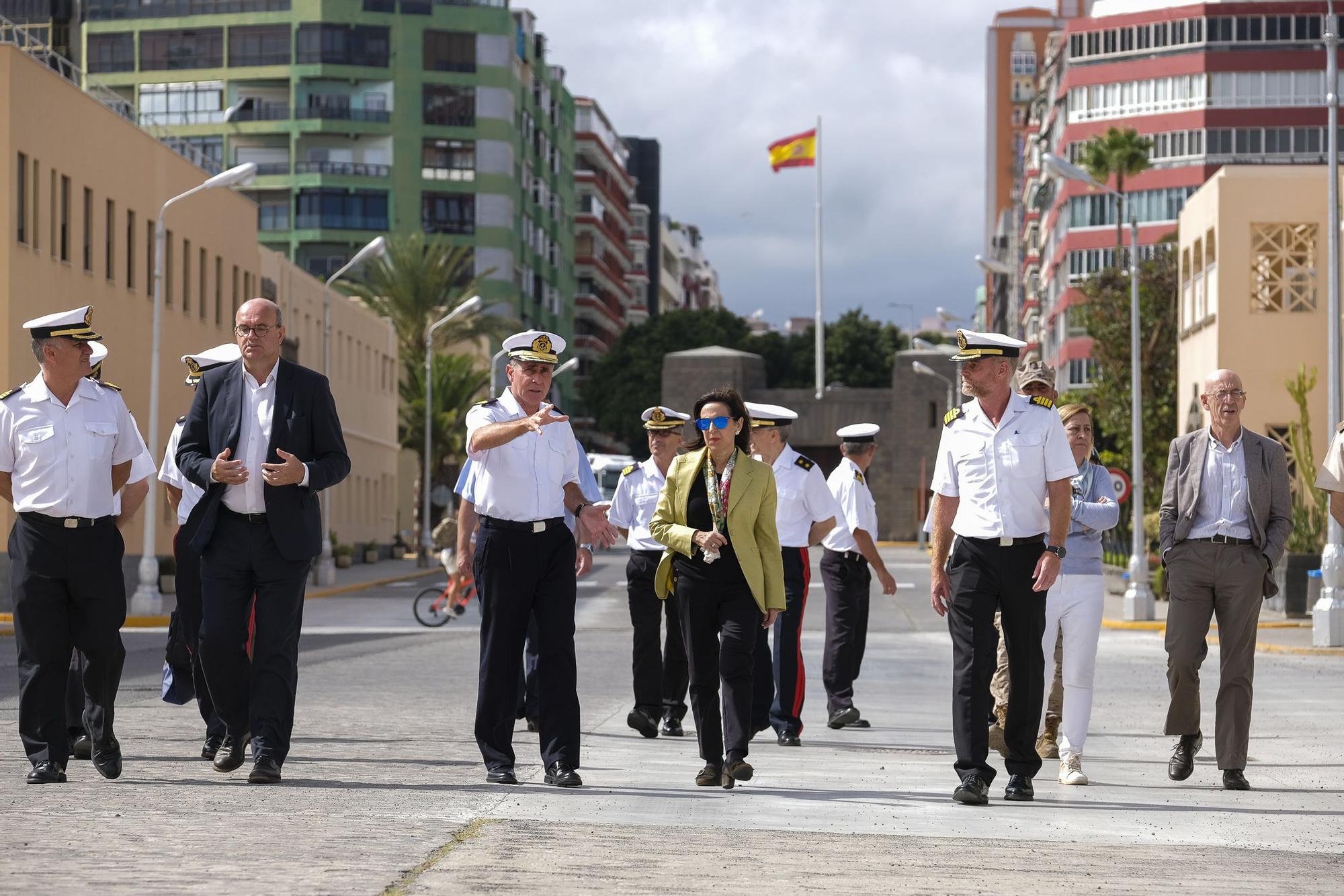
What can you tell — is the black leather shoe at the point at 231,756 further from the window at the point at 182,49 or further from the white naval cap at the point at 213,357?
the window at the point at 182,49

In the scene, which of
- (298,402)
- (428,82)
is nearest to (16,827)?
(298,402)

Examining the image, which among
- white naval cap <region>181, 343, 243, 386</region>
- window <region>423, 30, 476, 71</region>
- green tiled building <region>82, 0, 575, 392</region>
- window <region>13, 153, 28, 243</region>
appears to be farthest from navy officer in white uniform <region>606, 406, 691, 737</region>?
window <region>423, 30, 476, 71</region>

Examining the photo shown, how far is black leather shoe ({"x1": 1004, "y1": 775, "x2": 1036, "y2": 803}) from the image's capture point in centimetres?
996

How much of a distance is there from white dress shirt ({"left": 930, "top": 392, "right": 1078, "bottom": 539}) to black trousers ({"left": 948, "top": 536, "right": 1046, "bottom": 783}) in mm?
93

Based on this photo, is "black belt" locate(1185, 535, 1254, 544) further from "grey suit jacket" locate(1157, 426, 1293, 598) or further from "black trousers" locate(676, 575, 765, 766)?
"black trousers" locate(676, 575, 765, 766)

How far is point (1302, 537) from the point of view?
102 feet

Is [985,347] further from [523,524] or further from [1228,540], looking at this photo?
[523,524]

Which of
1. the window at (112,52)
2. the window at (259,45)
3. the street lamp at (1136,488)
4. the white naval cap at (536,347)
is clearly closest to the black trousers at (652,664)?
the white naval cap at (536,347)

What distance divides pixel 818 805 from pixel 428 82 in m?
94.5

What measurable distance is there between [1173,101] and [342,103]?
37255mm

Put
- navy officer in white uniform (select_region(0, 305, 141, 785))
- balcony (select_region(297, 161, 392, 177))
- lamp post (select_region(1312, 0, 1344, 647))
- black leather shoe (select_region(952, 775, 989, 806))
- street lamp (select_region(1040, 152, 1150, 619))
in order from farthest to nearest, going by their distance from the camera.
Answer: balcony (select_region(297, 161, 392, 177)) → street lamp (select_region(1040, 152, 1150, 619)) → lamp post (select_region(1312, 0, 1344, 647)) → navy officer in white uniform (select_region(0, 305, 141, 785)) → black leather shoe (select_region(952, 775, 989, 806))

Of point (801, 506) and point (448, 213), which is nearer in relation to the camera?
point (801, 506)

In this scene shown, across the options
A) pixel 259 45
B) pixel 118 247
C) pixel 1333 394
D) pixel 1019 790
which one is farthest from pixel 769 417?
pixel 259 45

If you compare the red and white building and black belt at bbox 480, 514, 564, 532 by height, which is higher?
the red and white building
